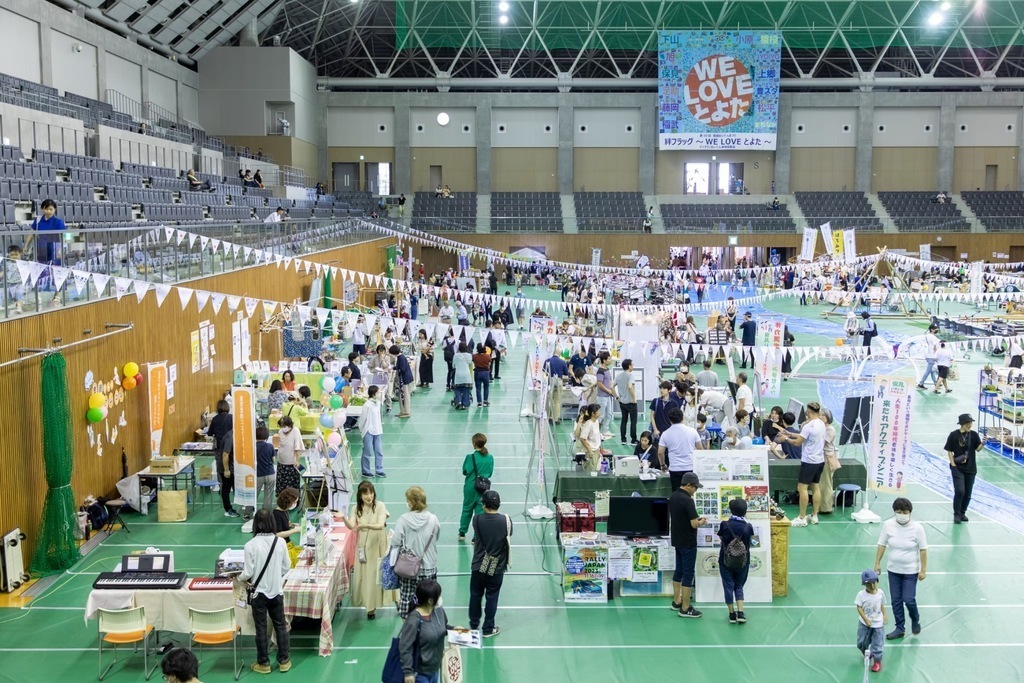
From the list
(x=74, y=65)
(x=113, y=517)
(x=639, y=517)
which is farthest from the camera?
(x=74, y=65)

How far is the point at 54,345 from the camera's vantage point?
11508 millimetres

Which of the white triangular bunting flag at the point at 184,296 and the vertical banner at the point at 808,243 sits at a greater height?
the vertical banner at the point at 808,243

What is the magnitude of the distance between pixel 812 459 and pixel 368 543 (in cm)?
587

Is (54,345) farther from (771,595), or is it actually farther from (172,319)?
(771,595)

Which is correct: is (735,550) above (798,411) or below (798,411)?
below

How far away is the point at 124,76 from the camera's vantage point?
36.4 meters

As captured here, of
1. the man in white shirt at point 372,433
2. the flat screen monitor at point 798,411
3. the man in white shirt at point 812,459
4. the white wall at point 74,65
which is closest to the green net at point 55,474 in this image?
the man in white shirt at point 372,433

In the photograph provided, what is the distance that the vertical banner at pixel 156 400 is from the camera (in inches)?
572

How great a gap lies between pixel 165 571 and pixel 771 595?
19.9ft

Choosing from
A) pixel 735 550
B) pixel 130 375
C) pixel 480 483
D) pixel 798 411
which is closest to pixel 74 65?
pixel 130 375

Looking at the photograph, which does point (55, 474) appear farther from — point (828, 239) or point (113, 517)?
point (828, 239)

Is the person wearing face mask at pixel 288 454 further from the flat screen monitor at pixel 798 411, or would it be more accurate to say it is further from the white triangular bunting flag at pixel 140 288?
the flat screen monitor at pixel 798 411

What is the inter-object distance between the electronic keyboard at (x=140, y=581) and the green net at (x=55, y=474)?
2.44 metres

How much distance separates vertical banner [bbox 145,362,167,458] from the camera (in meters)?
14.5
